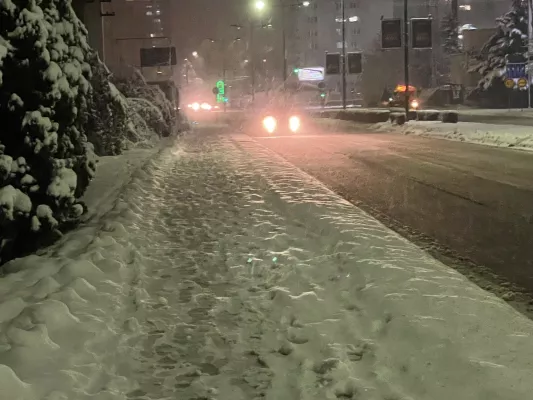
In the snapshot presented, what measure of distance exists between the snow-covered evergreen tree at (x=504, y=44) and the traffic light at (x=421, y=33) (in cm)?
2310

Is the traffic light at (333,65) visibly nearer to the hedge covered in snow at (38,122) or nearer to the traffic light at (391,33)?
the traffic light at (391,33)

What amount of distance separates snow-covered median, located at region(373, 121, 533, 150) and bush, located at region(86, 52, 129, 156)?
42.0ft

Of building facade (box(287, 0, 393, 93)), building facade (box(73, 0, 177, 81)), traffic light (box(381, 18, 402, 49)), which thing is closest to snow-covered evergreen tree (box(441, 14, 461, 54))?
building facade (box(287, 0, 393, 93))

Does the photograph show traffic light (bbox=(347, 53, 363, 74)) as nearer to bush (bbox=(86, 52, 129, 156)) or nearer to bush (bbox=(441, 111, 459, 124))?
bush (bbox=(441, 111, 459, 124))

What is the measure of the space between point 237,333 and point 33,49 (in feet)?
12.5

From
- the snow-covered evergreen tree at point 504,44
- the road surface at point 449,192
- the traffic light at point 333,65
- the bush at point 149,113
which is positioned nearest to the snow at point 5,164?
the road surface at point 449,192

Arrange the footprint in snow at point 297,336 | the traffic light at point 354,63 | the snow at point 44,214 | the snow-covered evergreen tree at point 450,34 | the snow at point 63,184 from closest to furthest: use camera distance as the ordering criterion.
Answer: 1. the footprint in snow at point 297,336
2. the snow at point 44,214
3. the snow at point 63,184
4. the traffic light at point 354,63
5. the snow-covered evergreen tree at point 450,34

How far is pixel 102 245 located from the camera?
7.15 m

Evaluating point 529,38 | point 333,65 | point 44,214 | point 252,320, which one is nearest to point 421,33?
point 529,38

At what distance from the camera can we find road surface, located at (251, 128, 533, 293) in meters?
7.70

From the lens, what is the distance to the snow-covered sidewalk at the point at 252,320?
4078 millimetres

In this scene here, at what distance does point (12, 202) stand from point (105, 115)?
1147 cm

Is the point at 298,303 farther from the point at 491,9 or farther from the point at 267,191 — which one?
the point at 491,9

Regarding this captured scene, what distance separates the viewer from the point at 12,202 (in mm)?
6246
